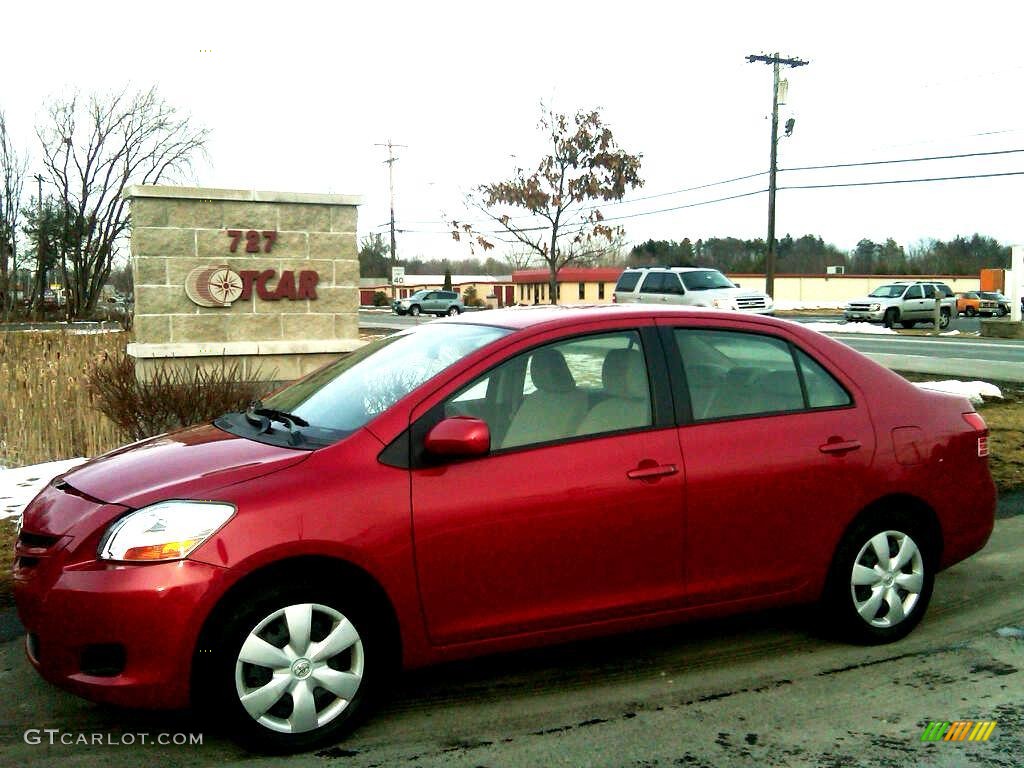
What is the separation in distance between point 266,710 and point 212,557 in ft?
1.91

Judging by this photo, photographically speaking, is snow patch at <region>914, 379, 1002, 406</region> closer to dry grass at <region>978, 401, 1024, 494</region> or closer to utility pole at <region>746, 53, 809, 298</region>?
dry grass at <region>978, 401, 1024, 494</region>

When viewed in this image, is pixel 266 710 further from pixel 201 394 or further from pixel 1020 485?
pixel 1020 485

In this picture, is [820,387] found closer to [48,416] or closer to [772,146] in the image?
[48,416]

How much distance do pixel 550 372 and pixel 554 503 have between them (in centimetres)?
63

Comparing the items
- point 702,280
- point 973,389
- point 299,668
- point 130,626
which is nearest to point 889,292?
point 702,280

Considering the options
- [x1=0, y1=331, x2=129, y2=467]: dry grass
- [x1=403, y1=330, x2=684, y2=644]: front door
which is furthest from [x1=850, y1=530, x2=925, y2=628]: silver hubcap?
[x1=0, y1=331, x2=129, y2=467]: dry grass

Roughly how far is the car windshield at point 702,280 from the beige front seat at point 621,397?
912 inches

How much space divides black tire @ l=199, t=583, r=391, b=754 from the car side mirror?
2.04 ft

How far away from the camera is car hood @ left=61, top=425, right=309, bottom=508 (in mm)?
3535

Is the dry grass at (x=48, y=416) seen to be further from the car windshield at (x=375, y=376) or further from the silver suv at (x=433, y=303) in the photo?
the silver suv at (x=433, y=303)

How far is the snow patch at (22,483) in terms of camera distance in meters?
7.30

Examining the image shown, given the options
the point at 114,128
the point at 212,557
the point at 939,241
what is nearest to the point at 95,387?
the point at 212,557

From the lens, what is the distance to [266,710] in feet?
11.4

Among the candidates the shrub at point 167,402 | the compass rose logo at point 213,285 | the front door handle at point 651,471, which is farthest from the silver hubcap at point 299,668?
the compass rose logo at point 213,285
